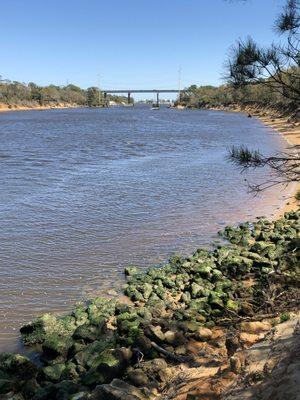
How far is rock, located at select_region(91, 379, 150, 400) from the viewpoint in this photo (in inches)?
208

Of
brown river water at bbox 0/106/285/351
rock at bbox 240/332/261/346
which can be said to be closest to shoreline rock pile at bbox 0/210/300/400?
rock at bbox 240/332/261/346

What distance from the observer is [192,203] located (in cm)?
1805

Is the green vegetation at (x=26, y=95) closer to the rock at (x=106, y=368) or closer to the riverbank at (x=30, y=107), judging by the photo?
the riverbank at (x=30, y=107)

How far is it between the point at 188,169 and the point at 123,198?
9113 mm

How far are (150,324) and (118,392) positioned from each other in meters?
2.47

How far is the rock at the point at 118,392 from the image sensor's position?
527 centimetres

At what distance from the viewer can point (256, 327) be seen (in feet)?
22.6

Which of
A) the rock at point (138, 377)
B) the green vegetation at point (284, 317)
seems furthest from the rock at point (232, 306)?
the rock at point (138, 377)

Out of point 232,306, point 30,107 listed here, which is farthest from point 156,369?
point 30,107

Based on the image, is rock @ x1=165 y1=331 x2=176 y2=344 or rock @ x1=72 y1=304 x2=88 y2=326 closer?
rock @ x1=165 y1=331 x2=176 y2=344

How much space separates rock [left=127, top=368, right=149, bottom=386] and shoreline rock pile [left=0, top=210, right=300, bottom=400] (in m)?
0.01

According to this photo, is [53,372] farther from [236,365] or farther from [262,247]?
[262,247]

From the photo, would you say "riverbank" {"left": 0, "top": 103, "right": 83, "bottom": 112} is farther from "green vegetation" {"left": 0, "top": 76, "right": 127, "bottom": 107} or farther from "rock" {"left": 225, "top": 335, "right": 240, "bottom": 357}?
"rock" {"left": 225, "top": 335, "right": 240, "bottom": 357}

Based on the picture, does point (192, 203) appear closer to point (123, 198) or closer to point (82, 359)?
point (123, 198)
